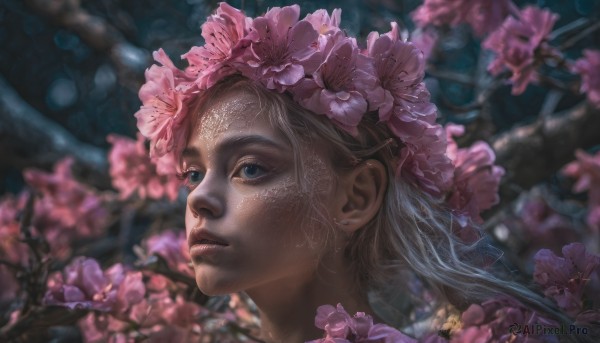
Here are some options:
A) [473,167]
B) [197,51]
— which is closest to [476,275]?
[473,167]

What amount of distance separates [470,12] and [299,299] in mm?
962

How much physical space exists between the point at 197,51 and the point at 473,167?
1.88 ft

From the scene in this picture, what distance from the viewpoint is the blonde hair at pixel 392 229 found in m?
1.10

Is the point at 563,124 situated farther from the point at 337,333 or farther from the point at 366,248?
the point at 337,333

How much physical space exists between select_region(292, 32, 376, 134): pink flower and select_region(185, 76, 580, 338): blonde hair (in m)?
0.03

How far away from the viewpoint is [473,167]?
1356 mm

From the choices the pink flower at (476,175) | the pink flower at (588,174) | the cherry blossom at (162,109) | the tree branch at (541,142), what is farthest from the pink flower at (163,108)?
the pink flower at (588,174)

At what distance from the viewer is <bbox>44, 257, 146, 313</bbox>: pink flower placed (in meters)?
1.28

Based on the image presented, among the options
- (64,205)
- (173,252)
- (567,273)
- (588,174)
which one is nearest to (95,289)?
(173,252)

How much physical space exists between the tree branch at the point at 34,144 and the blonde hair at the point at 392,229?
1379 millimetres

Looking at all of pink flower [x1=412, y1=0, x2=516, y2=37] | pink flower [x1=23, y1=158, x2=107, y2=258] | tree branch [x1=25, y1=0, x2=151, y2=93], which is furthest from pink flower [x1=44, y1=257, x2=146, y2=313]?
pink flower [x1=23, y1=158, x2=107, y2=258]

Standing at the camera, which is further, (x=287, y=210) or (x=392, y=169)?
(x=392, y=169)

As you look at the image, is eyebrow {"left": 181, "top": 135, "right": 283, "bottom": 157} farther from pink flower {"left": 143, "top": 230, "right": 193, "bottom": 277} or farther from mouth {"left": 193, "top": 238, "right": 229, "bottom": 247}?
pink flower {"left": 143, "top": 230, "right": 193, "bottom": 277}

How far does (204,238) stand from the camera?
42.5 inches
